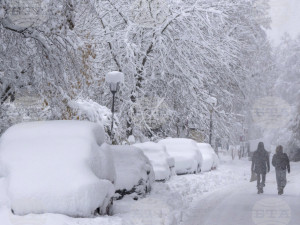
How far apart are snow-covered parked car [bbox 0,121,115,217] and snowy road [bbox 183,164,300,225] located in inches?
101

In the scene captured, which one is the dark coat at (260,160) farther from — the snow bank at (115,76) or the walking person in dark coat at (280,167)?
the snow bank at (115,76)

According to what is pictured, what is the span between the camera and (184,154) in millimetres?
25516

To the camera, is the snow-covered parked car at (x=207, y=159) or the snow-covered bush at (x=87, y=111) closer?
the snow-covered bush at (x=87, y=111)

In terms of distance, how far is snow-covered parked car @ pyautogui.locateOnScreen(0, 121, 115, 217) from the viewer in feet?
29.7

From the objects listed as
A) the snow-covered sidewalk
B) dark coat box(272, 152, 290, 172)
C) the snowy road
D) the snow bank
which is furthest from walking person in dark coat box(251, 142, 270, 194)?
the snow bank

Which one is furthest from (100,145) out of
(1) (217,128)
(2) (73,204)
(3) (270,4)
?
(3) (270,4)

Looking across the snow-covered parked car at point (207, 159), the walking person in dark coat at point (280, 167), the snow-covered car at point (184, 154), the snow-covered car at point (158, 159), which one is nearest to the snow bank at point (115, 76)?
the snow-covered car at point (158, 159)

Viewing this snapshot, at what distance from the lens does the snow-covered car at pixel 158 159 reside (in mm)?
19484

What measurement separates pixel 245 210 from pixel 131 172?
2924 millimetres

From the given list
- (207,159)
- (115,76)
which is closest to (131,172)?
(115,76)

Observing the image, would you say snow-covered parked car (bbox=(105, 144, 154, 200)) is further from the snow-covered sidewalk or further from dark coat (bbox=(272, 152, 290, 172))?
dark coat (bbox=(272, 152, 290, 172))

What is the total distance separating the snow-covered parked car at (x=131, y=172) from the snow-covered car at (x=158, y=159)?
5.08m

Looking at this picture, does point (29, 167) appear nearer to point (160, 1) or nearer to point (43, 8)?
point (43, 8)

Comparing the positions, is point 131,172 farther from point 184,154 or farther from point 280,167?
point 184,154
